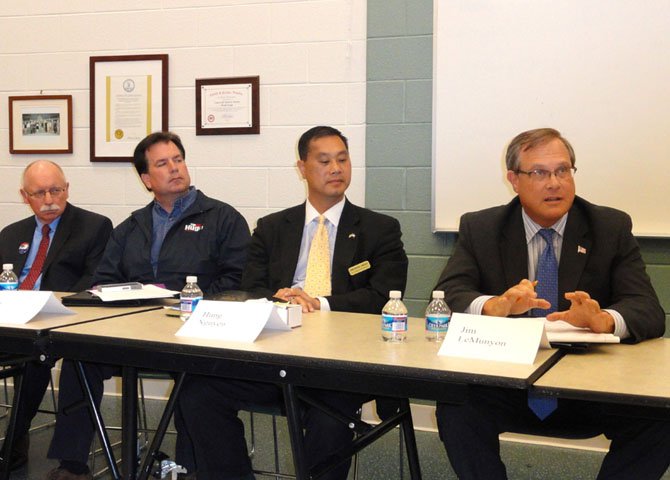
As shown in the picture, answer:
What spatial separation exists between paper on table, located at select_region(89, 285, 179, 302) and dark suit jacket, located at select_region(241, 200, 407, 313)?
1.23ft

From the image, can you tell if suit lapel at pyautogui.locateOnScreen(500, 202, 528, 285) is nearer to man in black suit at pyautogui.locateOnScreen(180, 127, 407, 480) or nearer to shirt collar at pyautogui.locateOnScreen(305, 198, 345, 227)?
man in black suit at pyautogui.locateOnScreen(180, 127, 407, 480)

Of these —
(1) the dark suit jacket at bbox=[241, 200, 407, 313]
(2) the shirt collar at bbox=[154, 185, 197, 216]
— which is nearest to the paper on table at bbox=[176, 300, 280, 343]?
(1) the dark suit jacket at bbox=[241, 200, 407, 313]

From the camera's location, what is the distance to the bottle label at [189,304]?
2537 mm

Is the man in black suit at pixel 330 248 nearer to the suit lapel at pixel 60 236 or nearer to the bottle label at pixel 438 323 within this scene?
the bottle label at pixel 438 323

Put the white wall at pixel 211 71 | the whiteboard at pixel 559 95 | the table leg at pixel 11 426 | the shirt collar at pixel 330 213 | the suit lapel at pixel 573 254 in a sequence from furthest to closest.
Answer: the white wall at pixel 211 71 < the whiteboard at pixel 559 95 < the shirt collar at pixel 330 213 < the table leg at pixel 11 426 < the suit lapel at pixel 573 254

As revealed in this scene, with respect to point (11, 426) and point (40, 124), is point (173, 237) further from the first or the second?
point (40, 124)

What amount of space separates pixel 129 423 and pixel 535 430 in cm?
120

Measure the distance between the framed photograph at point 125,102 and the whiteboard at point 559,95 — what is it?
5.20 feet

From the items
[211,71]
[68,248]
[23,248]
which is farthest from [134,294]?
[211,71]

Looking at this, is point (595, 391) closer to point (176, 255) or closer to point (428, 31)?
point (176, 255)

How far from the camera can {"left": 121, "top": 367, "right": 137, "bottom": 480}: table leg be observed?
2.36 metres

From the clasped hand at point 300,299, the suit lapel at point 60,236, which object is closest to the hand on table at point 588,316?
the clasped hand at point 300,299

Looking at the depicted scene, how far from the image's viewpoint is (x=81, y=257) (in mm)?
3729

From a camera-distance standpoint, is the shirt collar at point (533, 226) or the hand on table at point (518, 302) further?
the shirt collar at point (533, 226)
